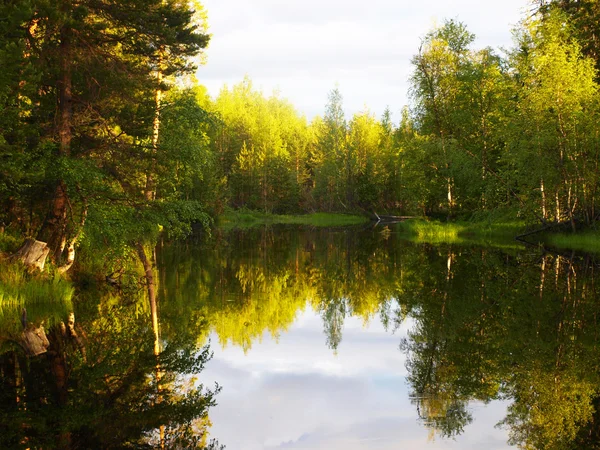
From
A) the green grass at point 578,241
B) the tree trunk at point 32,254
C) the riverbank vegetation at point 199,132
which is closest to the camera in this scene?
the tree trunk at point 32,254

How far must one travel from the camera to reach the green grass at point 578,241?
30.5 meters

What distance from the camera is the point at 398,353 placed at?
40.3 ft

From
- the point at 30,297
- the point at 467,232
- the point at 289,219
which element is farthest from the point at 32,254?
the point at 289,219

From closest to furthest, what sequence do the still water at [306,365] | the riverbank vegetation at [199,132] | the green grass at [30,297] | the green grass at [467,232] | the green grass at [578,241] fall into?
the still water at [306,365], the green grass at [30,297], the riverbank vegetation at [199,132], the green grass at [578,241], the green grass at [467,232]

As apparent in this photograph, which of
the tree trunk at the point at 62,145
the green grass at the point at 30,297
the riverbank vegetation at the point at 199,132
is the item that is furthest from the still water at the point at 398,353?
the riverbank vegetation at the point at 199,132

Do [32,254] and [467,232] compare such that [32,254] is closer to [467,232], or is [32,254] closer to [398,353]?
[398,353]

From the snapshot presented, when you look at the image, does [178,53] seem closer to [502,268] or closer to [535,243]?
[502,268]

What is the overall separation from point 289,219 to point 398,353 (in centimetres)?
6453

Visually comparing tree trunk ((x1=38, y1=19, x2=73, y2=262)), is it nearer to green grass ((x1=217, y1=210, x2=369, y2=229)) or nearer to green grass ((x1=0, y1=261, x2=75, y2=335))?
green grass ((x1=0, y1=261, x2=75, y2=335))

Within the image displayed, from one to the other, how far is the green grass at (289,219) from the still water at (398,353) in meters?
46.8

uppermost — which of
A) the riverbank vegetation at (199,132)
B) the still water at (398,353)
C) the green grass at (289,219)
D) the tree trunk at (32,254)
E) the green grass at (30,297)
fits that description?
the riverbank vegetation at (199,132)

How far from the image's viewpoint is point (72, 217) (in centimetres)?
1559

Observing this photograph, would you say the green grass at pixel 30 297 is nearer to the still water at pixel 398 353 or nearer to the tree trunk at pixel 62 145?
the tree trunk at pixel 62 145

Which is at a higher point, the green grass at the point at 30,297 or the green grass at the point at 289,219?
the green grass at the point at 289,219
